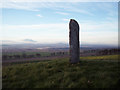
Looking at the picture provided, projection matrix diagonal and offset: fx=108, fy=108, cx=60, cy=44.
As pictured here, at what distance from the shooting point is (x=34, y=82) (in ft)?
24.9

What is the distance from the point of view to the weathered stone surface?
1051 centimetres

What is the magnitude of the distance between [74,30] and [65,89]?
5.94 metres

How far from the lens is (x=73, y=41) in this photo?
414 inches

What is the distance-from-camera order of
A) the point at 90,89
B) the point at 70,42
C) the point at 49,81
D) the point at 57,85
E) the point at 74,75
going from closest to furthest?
1. the point at 90,89
2. the point at 57,85
3. the point at 49,81
4. the point at 74,75
5. the point at 70,42

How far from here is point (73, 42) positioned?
10.5 metres

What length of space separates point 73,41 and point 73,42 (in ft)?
0.32

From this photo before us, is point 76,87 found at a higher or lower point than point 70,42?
lower

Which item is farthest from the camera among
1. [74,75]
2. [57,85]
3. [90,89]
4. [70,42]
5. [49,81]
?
[70,42]

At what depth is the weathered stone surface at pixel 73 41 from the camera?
10508 millimetres

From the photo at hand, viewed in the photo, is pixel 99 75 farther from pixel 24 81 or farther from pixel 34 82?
pixel 24 81

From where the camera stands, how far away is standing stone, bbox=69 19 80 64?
10.5m

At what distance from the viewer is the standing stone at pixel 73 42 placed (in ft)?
34.5

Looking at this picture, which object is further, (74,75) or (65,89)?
(74,75)

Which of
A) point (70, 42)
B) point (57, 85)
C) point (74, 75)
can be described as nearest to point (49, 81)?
point (57, 85)
